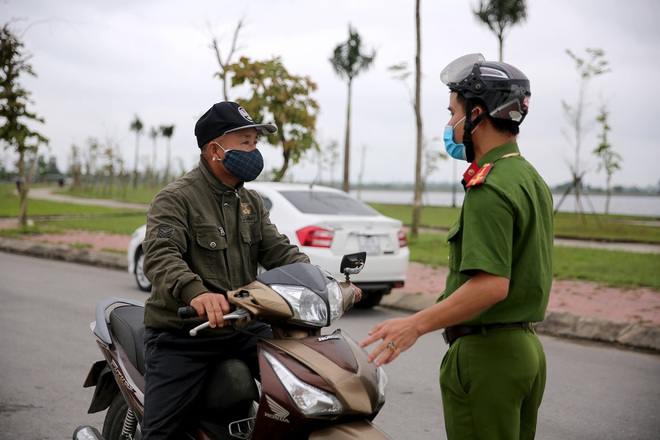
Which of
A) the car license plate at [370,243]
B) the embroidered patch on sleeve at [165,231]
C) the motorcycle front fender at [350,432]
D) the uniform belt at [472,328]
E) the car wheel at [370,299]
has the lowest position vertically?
the car wheel at [370,299]

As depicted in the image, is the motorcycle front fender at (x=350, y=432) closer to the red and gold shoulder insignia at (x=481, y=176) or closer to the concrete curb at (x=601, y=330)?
the red and gold shoulder insignia at (x=481, y=176)

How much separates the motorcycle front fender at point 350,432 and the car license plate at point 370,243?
20.4 ft

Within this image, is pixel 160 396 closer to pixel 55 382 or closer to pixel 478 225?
pixel 478 225

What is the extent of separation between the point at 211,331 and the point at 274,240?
0.66 metres

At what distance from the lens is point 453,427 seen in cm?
235

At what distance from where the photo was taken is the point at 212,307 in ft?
8.48

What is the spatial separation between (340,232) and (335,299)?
590cm

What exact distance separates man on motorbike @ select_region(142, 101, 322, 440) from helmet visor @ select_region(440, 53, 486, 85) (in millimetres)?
1092

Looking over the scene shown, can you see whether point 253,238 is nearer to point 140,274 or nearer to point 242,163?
point 242,163

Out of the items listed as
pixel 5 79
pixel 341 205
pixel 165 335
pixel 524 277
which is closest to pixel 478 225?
pixel 524 277

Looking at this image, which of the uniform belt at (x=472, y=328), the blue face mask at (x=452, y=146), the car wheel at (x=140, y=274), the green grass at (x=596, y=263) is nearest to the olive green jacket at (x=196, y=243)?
the uniform belt at (x=472, y=328)

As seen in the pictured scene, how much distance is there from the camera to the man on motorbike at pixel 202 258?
2.84 metres

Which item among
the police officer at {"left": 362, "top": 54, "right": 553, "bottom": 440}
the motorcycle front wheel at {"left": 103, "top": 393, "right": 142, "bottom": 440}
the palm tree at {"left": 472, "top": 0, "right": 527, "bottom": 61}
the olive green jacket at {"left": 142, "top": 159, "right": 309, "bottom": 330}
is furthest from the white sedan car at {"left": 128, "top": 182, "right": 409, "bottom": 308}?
the palm tree at {"left": 472, "top": 0, "right": 527, "bottom": 61}

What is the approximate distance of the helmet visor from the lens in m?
2.32
